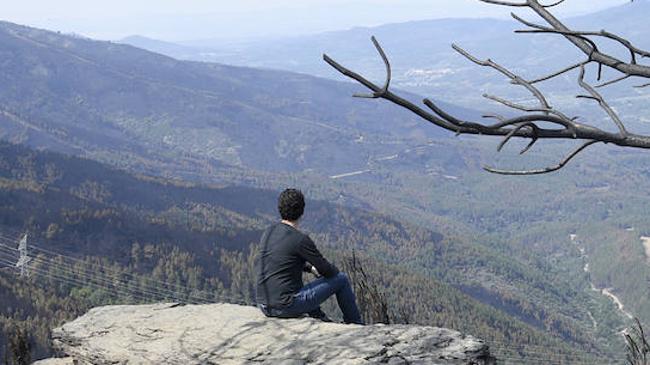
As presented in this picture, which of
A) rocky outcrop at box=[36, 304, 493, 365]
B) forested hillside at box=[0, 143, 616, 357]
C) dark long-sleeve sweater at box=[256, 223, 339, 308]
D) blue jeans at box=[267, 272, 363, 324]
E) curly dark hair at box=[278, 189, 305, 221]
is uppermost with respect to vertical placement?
curly dark hair at box=[278, 189, 305, 221]

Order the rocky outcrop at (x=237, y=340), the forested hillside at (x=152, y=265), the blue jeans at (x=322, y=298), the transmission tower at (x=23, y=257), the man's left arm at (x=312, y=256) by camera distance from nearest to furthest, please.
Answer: the rocky outcrop at (x=237, y=340)
the man's left arm at (x=312, y=256)
the blue jeans at (x=322, y=298)
the transmission tower at (x=23, y=257)
the forested hillside at (x=152, y=265)

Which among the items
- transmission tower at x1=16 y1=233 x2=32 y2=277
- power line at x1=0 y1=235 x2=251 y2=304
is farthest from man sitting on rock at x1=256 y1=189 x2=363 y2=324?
power line at x1=0 y1=235 x2=251 y2=304

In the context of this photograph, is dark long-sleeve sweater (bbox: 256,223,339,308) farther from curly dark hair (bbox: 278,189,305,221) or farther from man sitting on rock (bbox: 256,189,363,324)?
curly dark hair (bbox: 278,189,305,221)

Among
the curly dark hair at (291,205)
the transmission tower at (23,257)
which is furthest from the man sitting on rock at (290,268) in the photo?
the transmission tower at (23,257)

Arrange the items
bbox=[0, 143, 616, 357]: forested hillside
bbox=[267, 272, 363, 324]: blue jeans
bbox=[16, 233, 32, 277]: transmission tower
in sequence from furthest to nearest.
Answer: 1. bbox=[0, 143, 616, 357]: forested hillside
2. bbox=[16, 233, 32, 277]: transmission tower
3. bbox=[267, 272, 363, 324]: blue jeans

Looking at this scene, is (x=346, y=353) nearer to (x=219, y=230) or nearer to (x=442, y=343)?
(x=442, y=343)

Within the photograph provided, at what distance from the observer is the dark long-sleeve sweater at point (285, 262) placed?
1170 cm

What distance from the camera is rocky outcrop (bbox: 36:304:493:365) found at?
10312 millimetres

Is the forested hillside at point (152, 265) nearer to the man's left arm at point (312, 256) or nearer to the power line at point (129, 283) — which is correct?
the power line at point (129, 283)

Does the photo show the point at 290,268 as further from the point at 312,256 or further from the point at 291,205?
the point at 291,205

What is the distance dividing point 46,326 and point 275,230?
284 ft

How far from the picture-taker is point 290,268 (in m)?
11.8

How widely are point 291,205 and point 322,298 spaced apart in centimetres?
172

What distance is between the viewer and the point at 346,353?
1027cm
